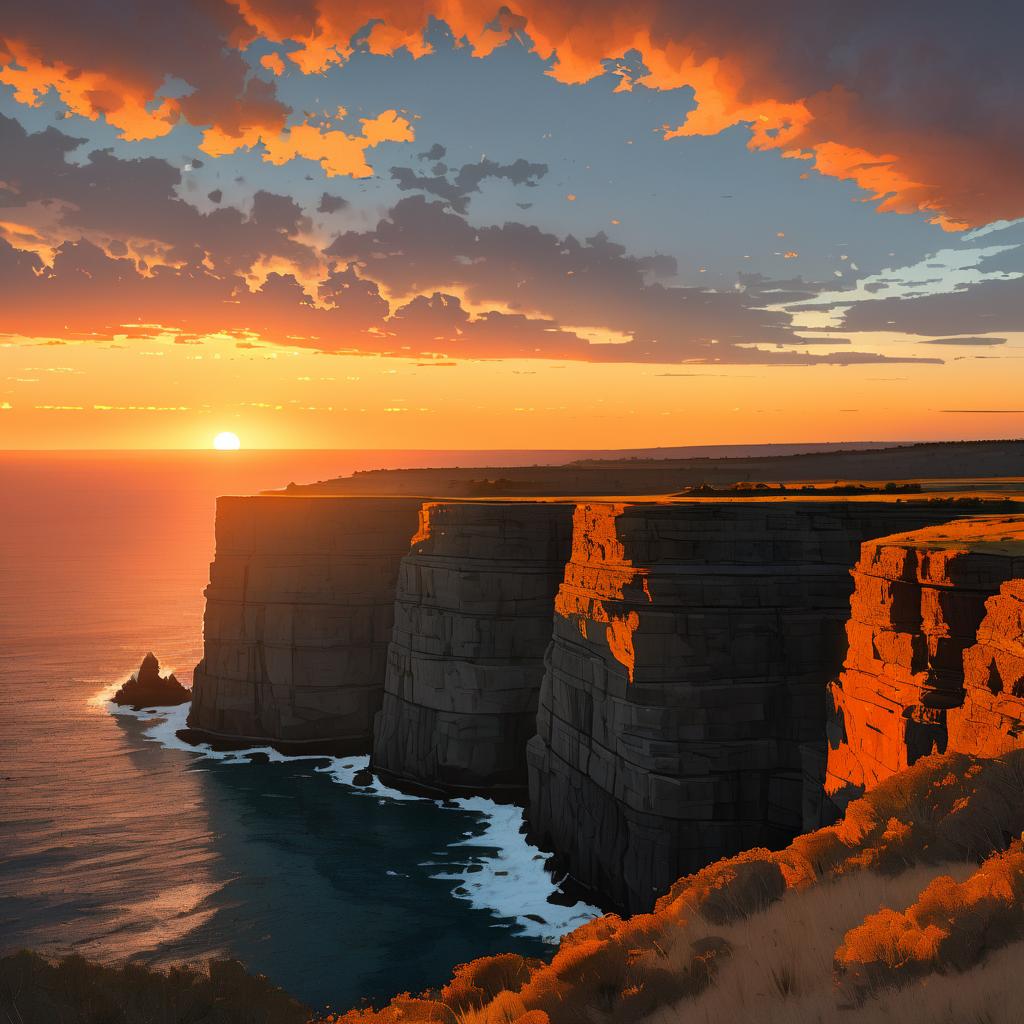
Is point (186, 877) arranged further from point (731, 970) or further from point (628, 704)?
point (731, 970)

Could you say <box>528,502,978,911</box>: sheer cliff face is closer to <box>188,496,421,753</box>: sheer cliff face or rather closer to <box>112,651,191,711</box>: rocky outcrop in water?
<box>188,496,421,753</box>: sheer cliff face

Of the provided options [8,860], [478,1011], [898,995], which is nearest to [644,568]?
[478,1011]

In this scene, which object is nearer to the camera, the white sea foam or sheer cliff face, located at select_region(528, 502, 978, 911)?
sheer cliff face, located at select_region(528, 502, 978, 911)

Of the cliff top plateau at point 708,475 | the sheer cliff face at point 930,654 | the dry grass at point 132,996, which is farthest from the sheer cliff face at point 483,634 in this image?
the cliff top plateau at point 708,475

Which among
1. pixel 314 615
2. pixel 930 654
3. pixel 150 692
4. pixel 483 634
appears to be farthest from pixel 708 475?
pixel 930 654

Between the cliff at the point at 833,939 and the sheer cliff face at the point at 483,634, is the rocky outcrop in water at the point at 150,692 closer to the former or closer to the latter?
the sheer cliff face at the point at 483,634

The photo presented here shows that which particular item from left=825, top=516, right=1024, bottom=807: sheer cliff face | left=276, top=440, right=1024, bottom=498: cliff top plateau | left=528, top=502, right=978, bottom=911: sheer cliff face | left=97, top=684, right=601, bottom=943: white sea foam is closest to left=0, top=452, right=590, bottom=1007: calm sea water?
left=97, top=684, right=601, bottom=943: white sea foam

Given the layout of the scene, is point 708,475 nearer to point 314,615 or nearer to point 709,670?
point 314,615
